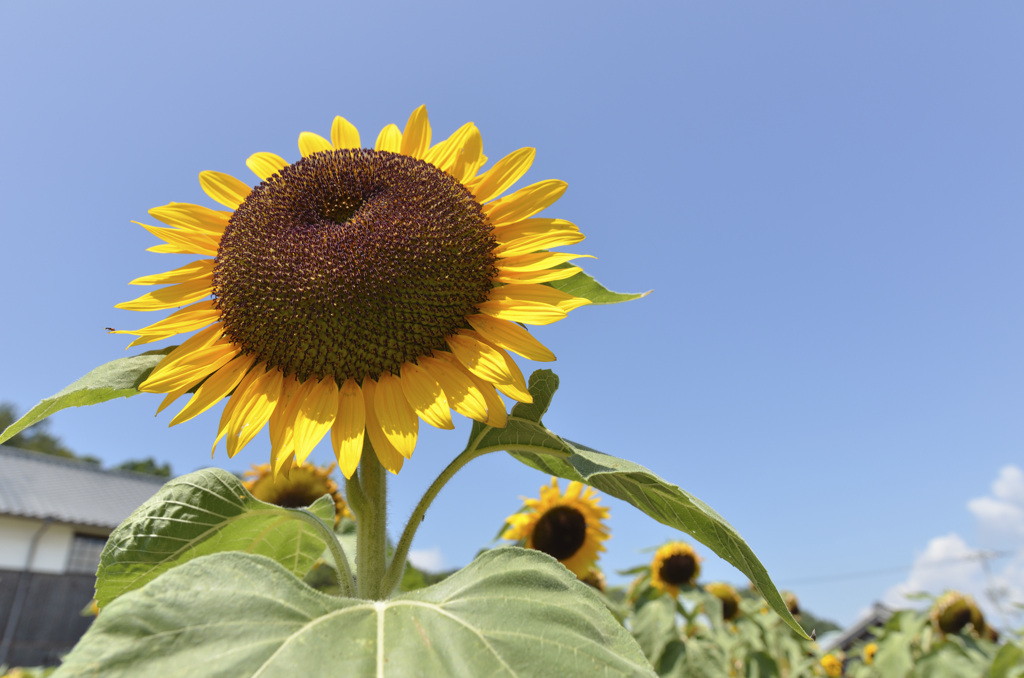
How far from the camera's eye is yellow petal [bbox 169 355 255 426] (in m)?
1.26

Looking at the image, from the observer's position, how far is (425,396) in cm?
119

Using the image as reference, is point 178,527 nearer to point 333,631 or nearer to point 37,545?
point 333,631

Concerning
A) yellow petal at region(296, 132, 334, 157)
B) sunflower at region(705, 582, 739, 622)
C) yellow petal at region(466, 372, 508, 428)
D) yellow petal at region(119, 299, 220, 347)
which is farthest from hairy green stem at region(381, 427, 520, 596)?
sunflower at region(705, 582, 739, 622)

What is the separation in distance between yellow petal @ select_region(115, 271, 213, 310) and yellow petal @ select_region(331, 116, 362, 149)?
48 cm

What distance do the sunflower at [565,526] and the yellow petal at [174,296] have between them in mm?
2941

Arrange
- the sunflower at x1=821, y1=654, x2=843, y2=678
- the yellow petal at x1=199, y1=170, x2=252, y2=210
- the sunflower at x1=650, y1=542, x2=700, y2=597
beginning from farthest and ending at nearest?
the sunflower at x1=821, y1=654, x2=843, y2=678 → the sunflower at x1=650, y1=542, x2=700, y2=597 → the yellow petal at x1=199, y1=170, x2=252, y2=210

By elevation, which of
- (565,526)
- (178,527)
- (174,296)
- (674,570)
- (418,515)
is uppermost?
(174,296)

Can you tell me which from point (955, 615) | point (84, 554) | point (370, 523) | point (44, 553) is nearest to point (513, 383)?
point (370, 523)

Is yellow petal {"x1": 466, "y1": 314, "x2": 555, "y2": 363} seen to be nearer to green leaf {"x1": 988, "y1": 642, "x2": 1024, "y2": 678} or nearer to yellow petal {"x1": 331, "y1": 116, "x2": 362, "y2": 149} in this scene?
yellow petal {"x1": 331, "y1": 116, "x2": 362, "y2": 149}

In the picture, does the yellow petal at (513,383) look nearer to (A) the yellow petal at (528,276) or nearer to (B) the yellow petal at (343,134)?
(A) the yellow petal at (528,276)

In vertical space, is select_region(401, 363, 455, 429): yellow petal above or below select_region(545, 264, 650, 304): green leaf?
below

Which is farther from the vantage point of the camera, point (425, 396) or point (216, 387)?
point (216, 387)

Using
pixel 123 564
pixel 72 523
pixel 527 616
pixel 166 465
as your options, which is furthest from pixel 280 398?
pixel 166 465

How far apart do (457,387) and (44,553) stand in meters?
28.3
